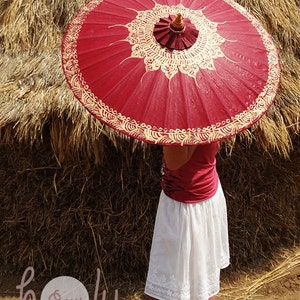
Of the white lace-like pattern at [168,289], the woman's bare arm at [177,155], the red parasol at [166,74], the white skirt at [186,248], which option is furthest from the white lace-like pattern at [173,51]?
the white lace-like pattern at [168,289]

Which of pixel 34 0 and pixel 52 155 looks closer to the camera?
pixel 52 155

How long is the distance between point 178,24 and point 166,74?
0.14 metres

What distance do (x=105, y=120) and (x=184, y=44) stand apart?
306mm

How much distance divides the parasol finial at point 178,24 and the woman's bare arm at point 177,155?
1.15 ft

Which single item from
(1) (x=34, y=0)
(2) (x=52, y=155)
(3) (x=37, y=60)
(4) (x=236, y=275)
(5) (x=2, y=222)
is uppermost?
(1) (x=34, y=0)

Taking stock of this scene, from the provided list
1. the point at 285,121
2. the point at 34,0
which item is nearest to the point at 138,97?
the point at 285,121

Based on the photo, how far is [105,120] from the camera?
4.59 ft

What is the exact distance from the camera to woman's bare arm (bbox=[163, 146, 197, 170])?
1554 mm

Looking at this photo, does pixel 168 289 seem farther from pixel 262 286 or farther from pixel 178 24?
pixel 262 286

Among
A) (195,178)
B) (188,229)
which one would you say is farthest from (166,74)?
(188,229)

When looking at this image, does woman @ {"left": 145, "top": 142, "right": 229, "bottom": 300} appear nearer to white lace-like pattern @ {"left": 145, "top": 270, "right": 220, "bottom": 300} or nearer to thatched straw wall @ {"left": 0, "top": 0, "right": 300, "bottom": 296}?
white lace-like pattern @ {"left": 145, "top": 270, "right": 220, "bottom": 300}

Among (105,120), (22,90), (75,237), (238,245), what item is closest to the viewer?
(105,120)

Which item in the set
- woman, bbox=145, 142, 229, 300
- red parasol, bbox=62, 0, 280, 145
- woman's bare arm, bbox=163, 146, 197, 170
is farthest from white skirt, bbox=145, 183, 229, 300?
red parasol, bbox=62, 0, 280, 145

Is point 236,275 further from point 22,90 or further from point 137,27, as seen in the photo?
point 137,27
